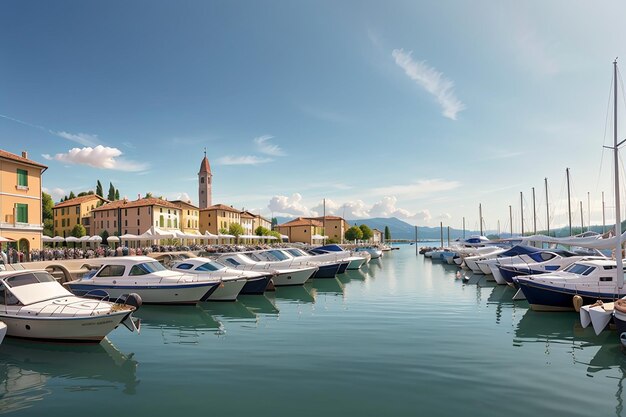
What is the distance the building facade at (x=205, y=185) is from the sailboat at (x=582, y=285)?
110 m

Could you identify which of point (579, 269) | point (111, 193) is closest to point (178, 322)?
point (579, 269)

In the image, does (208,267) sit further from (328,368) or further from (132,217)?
(132,217)

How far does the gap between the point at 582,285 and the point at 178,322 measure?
59.2 ft

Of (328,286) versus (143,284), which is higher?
(143,284)

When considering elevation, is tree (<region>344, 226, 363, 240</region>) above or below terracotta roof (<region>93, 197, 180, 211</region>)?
below

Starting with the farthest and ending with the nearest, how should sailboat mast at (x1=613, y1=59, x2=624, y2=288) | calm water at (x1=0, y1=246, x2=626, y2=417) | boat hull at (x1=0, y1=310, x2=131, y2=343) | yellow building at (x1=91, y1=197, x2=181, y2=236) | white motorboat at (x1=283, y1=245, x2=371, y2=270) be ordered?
1. yellow building at (x1=91, y1=197, x2=181, y2=236)
2. white motorboat at (x1=283, y1=245, x2=371, y2=270)
3. sailboat mast at (x1=613, y1=59, x2=624, y2=288)
4. boat hull at (x1=0, y1=310, x2=131, y2=343)
5. calm water at (x1=0, y1=246, x2=626, y2=417)

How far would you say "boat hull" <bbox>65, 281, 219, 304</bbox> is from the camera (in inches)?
804

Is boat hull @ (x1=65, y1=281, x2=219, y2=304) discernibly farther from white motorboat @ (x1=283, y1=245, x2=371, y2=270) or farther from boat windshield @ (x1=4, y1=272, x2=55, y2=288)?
white motorboat @ (x1=283, y1=245, x2=371, y2=270)

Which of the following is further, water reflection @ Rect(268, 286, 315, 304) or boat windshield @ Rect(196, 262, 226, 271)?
water reflection @ Rect(268, 286, 315, 304)

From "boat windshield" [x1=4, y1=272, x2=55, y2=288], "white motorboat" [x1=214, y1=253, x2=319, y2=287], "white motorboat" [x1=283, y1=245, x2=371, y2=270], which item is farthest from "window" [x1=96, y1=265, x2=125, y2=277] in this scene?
"white motorboat" [x1=283, y1=245, x2=371, y2=270]

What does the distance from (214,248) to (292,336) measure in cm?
4573

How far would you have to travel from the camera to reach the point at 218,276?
2297 centimetres

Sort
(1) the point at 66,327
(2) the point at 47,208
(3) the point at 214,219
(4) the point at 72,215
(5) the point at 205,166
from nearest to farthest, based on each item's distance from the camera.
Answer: (1) the point at 66,327 → (2) the point at 47,208 → (4) the point at 72,215 → (3) the point at 214,219 → (5) the point at 205,166

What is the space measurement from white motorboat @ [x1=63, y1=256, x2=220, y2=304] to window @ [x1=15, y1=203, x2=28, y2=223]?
21.9 meters
